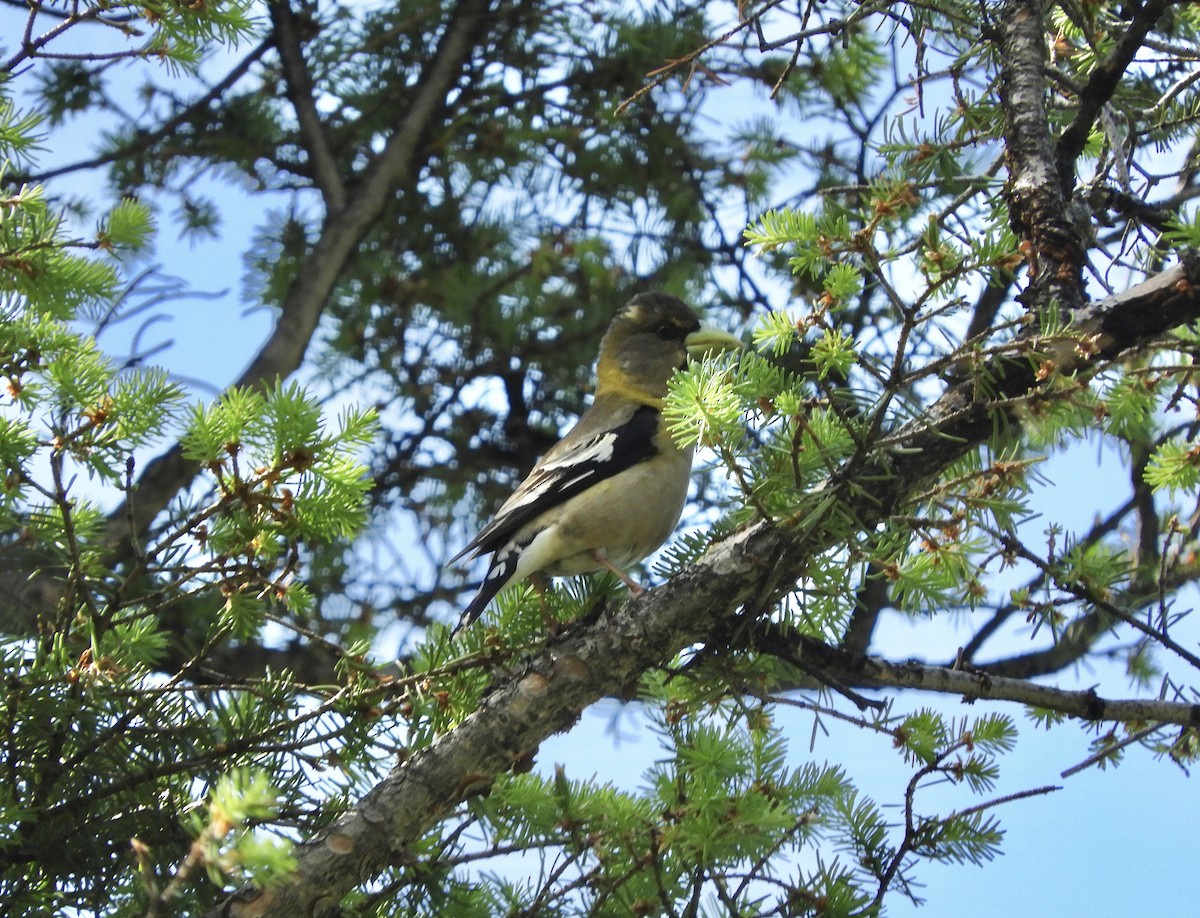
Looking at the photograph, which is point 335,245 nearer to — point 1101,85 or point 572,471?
point 572,471

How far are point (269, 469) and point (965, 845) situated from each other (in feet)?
4.77

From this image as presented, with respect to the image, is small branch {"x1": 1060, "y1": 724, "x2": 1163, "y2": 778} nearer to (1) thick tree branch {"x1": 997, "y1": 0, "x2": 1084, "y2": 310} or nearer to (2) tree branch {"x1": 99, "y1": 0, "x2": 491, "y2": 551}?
(1) thick tree branch {"x1": 997, "y1": 0, "x2": 1084, "y2": 310}

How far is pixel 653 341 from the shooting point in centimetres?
399

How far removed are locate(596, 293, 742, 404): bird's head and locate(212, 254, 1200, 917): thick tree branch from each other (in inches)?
66.7

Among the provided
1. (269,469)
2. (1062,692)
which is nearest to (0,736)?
(269,469)

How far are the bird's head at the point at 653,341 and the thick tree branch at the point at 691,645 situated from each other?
66.7 inches

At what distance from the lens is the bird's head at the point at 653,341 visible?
3.94 metres

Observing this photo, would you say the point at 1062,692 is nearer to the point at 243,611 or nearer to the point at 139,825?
the point at 243,611

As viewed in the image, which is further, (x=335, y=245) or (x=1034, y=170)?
(x=335, y=245)

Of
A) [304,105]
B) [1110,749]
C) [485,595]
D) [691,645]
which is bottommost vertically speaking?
[1110,749]

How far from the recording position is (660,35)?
4402 millimetres

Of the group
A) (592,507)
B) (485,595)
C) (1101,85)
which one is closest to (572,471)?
(592,507)

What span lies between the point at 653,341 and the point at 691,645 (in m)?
1.81

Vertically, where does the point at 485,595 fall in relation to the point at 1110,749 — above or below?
above
